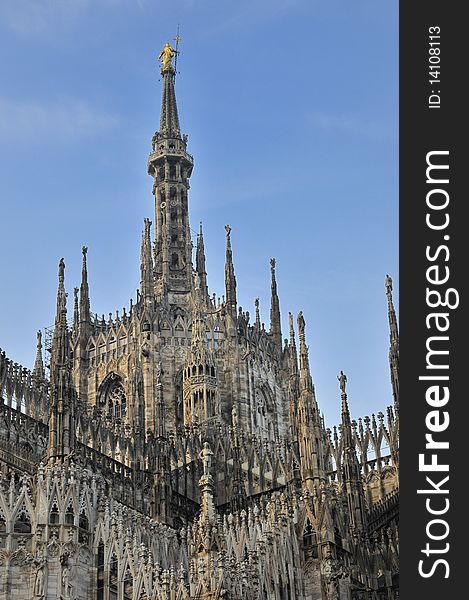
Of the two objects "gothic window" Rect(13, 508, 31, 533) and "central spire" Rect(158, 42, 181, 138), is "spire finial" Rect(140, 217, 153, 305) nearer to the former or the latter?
"central spire" Rect(158, 42, 181, 138)

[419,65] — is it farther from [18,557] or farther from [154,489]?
[154,489]

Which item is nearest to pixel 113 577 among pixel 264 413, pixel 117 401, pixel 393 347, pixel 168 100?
pixel 393 347

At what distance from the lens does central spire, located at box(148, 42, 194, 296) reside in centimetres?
6662

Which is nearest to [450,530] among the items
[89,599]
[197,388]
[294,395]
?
[89,599]

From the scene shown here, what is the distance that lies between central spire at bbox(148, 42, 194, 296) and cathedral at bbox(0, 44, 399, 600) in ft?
0.71

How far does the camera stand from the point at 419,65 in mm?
17344

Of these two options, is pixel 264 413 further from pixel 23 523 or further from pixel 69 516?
pixel 23 523

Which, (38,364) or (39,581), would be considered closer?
(39,581)

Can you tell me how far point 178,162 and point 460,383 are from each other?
5739cm

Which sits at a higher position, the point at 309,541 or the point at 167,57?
the point at 167,57

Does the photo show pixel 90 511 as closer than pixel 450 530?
No

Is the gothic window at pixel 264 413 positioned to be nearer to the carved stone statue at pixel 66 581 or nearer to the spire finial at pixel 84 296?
the spire finial at pixel 84 296

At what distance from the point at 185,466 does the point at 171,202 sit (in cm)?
3135

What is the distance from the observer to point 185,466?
42250 mm
